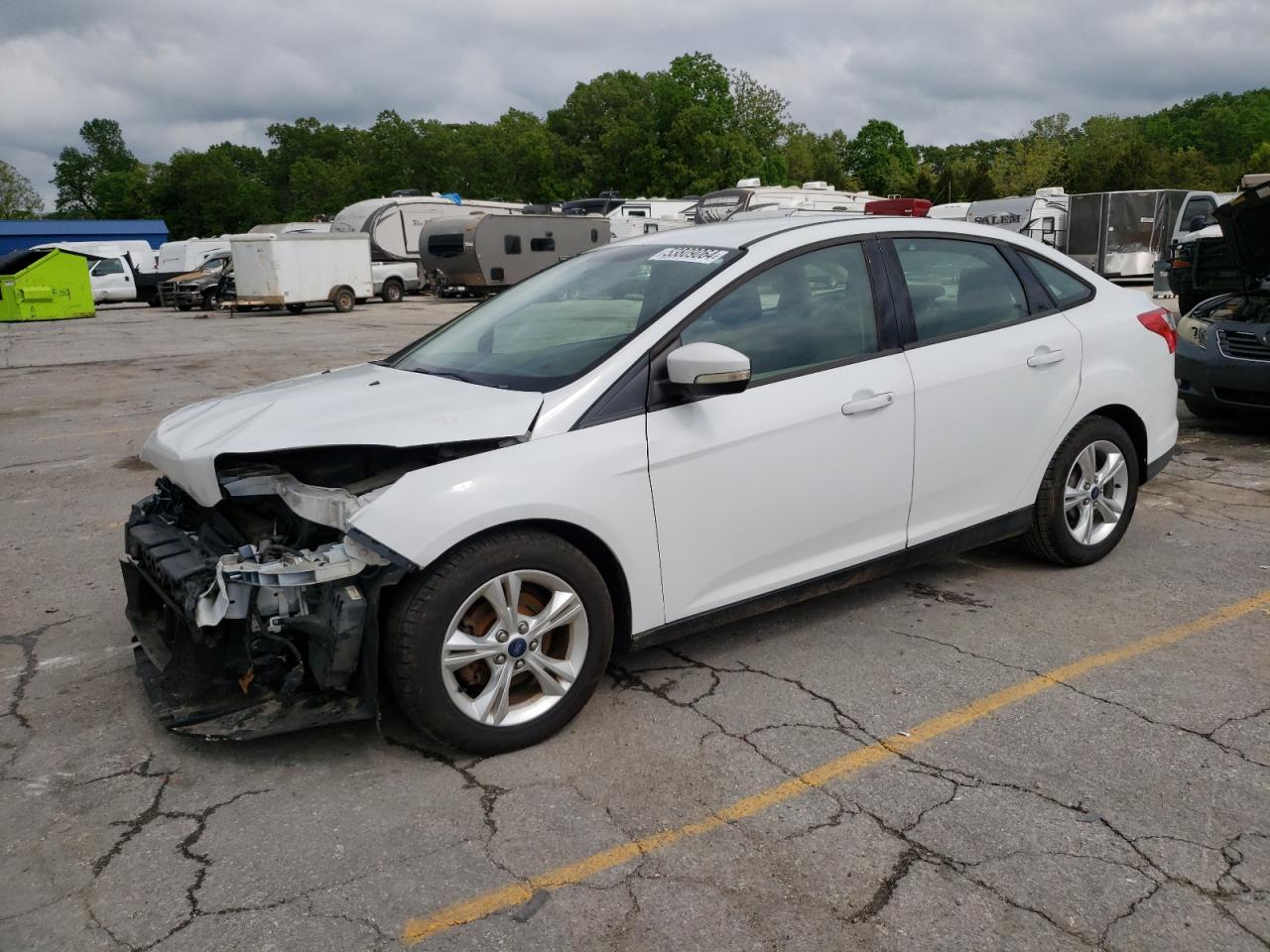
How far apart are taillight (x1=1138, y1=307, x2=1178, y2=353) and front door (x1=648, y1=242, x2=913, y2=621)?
5.47ft

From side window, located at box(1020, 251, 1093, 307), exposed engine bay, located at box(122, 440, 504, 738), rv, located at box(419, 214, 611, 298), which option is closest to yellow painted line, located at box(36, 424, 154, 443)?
exposed engine bay, located at box(122, 440, 504, 738)

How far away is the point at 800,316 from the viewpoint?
156 inches

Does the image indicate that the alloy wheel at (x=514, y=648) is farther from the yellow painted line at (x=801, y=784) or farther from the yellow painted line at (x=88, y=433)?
the yellow painted line at (x=88, y=433)

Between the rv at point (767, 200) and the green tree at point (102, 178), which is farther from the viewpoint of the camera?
the green tree at point (102, 178)

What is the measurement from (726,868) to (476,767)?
0.92 meters

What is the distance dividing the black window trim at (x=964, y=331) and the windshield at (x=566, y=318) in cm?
74

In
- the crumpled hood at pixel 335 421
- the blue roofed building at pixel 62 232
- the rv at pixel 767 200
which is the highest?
the blue roofed building at pixel 62 232

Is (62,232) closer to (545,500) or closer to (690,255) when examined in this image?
(690,255)

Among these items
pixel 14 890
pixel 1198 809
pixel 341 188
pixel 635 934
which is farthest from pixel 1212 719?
pixel 341 188

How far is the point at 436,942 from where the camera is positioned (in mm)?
2469

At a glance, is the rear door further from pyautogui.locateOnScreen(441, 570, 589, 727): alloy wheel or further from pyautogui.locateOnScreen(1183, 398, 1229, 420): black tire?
pyautogui.locateOnScreen(1183, 398, 1229, 420): black tire

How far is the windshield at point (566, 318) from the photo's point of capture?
3.70 meters

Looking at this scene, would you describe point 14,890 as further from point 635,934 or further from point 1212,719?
point 1212,719

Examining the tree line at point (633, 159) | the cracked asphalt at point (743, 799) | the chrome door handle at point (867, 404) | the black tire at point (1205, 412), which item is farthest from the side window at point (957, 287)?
the tree line at point (633, 159)
